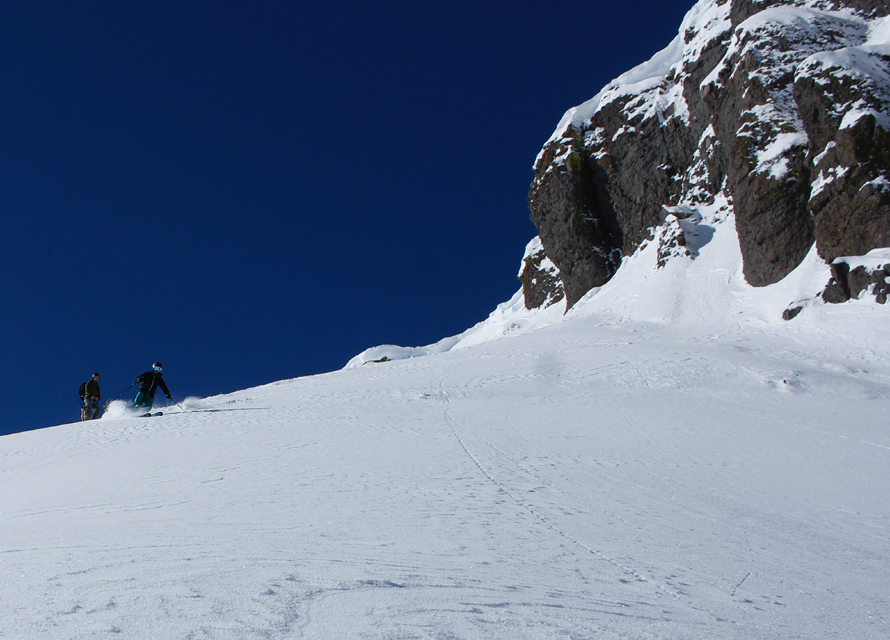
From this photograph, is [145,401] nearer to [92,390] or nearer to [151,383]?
[151,383]

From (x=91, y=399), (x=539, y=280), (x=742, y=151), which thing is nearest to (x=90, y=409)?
(x=91, y=399)

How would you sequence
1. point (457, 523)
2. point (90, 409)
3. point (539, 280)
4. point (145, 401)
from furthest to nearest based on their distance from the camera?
1. point (539, 280)
2. point (90, 409)
3. point (145, 401)
4. point (457, 523)

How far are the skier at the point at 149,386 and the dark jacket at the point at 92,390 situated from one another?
3.32m

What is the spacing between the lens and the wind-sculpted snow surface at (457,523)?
3143 mm

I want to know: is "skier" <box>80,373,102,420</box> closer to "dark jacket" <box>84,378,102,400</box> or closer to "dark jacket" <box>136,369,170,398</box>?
"dark jacket" <box>84,378,102,400</box>

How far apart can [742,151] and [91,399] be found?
1367 inches

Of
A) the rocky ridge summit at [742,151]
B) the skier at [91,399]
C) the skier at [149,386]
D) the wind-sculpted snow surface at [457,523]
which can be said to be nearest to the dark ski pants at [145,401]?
the skier at [149,386]

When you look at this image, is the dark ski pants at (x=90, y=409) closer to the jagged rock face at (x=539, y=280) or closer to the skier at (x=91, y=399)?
the skier at (x=91, y=399)

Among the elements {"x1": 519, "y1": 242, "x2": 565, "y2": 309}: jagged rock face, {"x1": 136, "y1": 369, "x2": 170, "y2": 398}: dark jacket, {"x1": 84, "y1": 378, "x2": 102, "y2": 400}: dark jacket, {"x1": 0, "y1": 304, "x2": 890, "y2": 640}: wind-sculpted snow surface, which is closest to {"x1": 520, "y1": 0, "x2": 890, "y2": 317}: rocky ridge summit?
{"x1": 519, "y1": 242, "x2": 565, "y2": 309}: jagged rock face

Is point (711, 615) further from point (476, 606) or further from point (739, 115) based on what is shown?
point (739, 115)

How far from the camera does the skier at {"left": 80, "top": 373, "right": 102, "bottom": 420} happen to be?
1797cm

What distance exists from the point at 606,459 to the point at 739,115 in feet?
110

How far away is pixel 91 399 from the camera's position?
1811cm

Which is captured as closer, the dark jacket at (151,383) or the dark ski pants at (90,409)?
the dark jacket at (151,383)
